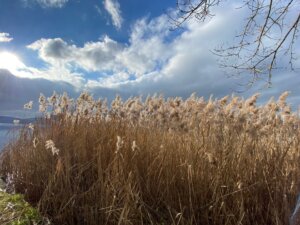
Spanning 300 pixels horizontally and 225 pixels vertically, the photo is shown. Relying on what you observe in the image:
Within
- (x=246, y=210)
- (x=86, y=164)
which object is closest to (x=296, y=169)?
(x=246, y=210)

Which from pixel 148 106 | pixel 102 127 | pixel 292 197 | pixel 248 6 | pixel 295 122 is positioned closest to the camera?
pixel 292 197

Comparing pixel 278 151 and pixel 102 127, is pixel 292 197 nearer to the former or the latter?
pixel 278 151

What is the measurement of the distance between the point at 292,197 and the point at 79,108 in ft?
13.2

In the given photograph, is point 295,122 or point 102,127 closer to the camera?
point 102,127

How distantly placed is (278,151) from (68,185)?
8.15 feet

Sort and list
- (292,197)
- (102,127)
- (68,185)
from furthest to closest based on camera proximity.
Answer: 1. (102,127)
2. (68,185)
3. (292,197)

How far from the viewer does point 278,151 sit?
16.4 ft

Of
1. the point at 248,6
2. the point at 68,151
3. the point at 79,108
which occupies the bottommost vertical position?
the point at 68,151

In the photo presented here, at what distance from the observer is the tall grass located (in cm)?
443

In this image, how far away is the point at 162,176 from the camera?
4699 millimetres

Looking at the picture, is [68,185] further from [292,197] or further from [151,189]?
[292,197]

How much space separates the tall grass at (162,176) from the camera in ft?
14.5

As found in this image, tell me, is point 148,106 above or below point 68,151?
above

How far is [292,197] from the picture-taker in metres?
4.47
